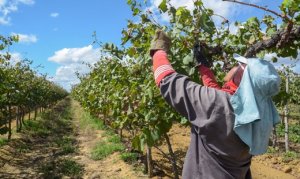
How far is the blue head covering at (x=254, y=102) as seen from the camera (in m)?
2.09

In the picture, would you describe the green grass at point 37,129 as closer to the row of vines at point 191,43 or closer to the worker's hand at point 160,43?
the row of vines at point 191,43

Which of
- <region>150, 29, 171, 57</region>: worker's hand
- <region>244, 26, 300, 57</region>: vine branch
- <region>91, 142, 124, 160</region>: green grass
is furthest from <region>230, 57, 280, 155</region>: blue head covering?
<region>91, 142, 124, 160</region>: green grass

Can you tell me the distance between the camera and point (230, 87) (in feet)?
7.63

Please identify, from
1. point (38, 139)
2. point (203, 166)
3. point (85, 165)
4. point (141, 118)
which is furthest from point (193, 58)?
point (38, 139)

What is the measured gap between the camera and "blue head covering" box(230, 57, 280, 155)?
2090 millimetres

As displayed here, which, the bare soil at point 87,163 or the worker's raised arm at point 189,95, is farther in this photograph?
the bare soil at point 87,163

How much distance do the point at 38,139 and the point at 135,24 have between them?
34.3ft

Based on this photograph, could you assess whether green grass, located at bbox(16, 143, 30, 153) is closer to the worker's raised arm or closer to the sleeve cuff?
the sleeve cuff

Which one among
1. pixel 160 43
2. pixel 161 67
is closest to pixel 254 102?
pixel 161 67

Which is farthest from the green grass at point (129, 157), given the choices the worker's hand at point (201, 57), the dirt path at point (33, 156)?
the worker's hand at point (201, 57)

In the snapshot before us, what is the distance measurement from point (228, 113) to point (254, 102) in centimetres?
17

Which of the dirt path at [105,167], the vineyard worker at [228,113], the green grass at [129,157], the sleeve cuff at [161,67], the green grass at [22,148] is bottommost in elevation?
the dirt path at [105,167]

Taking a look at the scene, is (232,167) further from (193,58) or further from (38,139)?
(38,139)

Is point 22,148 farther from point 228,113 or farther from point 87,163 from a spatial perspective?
point 228,113
